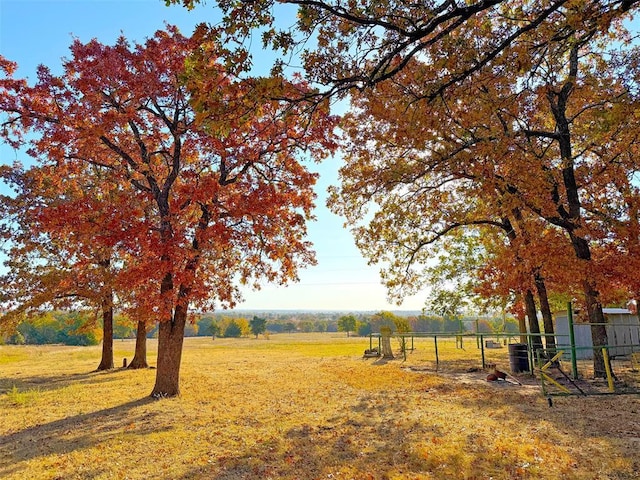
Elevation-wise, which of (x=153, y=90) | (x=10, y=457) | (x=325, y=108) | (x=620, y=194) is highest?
(x=153, y=90)

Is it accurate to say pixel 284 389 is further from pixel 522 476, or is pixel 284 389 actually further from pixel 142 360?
pixel 142 360

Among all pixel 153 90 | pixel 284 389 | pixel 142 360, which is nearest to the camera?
pixel 153 90

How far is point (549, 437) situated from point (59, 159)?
1363cm

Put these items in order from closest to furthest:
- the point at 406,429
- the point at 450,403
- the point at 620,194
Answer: the point at 406,429 < the point at 450,403 < the point at 620,194

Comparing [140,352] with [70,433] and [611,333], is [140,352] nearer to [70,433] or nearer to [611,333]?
[70,433]

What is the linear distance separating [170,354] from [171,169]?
239 inches

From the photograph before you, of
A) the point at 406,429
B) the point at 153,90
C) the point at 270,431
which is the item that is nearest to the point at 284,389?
the point at 270,431

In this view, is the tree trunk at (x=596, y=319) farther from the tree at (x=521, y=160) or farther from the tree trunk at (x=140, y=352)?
the tree trunk at (x=140, y=352)

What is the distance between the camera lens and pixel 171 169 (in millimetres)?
14180

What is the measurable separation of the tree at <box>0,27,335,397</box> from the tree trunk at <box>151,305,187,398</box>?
0.10ft

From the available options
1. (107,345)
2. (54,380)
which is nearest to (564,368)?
(54,380)

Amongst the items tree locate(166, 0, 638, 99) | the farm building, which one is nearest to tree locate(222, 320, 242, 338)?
the farm building

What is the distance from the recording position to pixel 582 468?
5.64 m

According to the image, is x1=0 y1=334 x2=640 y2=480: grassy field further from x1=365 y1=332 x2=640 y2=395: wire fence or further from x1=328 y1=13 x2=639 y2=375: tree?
x1=328 y1=13 x2=639 y2=375: tree
